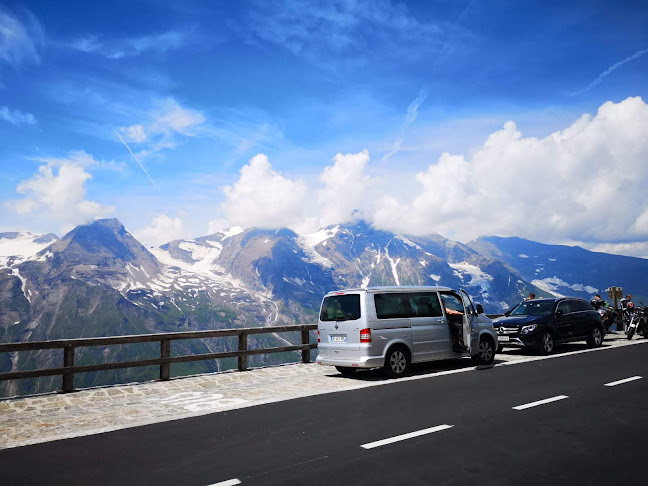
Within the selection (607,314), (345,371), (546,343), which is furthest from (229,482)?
(607,314)

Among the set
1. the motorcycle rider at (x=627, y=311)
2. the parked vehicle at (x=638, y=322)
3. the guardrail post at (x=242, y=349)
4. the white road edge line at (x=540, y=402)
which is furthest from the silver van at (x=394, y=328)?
the motorcycle rider at (x=627, y=311)

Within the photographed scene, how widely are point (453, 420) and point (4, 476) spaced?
590 cm

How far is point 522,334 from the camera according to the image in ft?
54.0

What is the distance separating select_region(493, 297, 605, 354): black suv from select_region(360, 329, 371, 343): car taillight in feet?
21.6

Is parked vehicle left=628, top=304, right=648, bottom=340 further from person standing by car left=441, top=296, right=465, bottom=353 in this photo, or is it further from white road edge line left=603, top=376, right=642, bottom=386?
person standing by car left=441, top=296, right=465, bottom=353

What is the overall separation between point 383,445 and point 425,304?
23.8ft

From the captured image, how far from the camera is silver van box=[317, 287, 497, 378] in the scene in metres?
12.0

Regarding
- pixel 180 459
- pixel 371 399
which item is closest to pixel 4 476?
pixel 180 459

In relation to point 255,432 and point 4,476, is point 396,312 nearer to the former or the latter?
point 255,432

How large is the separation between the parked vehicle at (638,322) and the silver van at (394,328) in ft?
37.6

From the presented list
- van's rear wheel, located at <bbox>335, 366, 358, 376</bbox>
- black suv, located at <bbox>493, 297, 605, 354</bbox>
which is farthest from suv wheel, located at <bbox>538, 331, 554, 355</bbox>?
van's rear wheel, located at <bbox>335, 366, 358, 376</bbox>

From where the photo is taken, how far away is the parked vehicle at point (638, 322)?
21562 mm

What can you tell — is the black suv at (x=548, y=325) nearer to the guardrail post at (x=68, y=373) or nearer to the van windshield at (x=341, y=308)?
the van windshield at (x=341, y=308)

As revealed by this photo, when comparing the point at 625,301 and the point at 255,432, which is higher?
the point at 625,301
